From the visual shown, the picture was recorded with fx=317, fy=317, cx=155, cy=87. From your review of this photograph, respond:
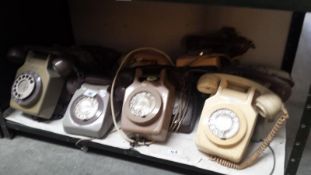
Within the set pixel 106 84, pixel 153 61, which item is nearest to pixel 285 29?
pixel 153 61

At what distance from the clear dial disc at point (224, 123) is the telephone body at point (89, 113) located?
315mm

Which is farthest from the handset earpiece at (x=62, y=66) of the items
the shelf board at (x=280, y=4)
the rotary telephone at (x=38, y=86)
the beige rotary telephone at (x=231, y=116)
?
the shelf board at (x=280, y=4)

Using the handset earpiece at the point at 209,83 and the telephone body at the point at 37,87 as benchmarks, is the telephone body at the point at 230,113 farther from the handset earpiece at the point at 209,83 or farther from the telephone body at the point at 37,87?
the telephone body at the point at 37,87

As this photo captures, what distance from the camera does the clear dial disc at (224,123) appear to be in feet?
2.61

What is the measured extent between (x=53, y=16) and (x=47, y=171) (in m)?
0.57

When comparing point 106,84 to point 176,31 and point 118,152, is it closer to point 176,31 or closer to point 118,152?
point 118,152

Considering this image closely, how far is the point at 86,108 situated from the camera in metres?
0.96

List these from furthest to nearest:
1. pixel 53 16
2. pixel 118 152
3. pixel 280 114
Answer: pixel 53 16, pixel 118 152, pixel 280 114

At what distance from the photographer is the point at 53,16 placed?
1.19 m

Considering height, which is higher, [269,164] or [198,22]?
[198,22]

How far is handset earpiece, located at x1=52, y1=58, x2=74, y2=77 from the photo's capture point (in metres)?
0.94

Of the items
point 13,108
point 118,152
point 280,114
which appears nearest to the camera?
point 280,114

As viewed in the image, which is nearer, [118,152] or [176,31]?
[118,152]

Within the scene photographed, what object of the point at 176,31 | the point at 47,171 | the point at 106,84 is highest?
the point at 176,31
